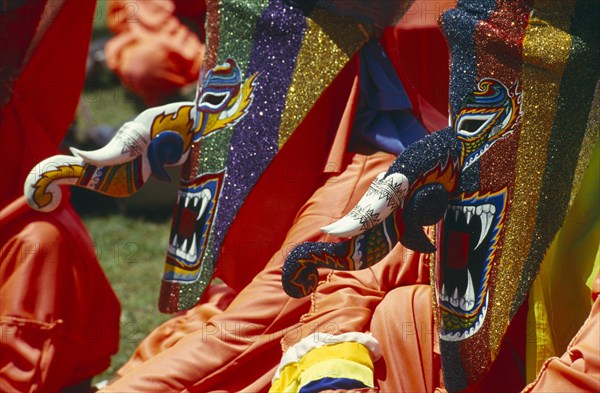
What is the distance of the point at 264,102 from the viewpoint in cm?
219

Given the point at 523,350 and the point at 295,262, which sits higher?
the point at 295,262

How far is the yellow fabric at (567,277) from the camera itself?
1854 millimetres

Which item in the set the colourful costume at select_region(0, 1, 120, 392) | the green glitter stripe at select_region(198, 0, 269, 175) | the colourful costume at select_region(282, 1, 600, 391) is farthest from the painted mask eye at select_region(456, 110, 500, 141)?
the colourful costume at select_region(0, 1, 120, 392)

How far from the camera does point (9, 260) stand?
2.50 metres

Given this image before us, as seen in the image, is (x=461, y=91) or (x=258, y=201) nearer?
(x=461, y=91)

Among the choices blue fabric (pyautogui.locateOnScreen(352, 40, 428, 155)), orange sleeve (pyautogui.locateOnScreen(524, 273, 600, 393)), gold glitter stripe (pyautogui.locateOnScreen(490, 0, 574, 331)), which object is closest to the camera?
orange sleeve (pyautogui.locateOnScreen(524, 273, 600, 393))

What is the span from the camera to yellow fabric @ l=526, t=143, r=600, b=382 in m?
1.85

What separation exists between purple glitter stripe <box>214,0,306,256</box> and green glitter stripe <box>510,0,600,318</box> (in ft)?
1.92

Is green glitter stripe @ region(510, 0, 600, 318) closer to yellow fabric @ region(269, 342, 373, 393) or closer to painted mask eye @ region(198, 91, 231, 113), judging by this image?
yellow fabric @ region(269, 342, 373, 393)

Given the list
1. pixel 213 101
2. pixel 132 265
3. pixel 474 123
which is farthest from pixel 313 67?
pixel 132 265

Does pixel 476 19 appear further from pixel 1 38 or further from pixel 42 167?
pixel 1 38

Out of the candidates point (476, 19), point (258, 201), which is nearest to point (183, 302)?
point (258, 201)

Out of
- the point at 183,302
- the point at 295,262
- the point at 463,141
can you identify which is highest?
the point at 463,141

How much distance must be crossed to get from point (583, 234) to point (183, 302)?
82 cm
